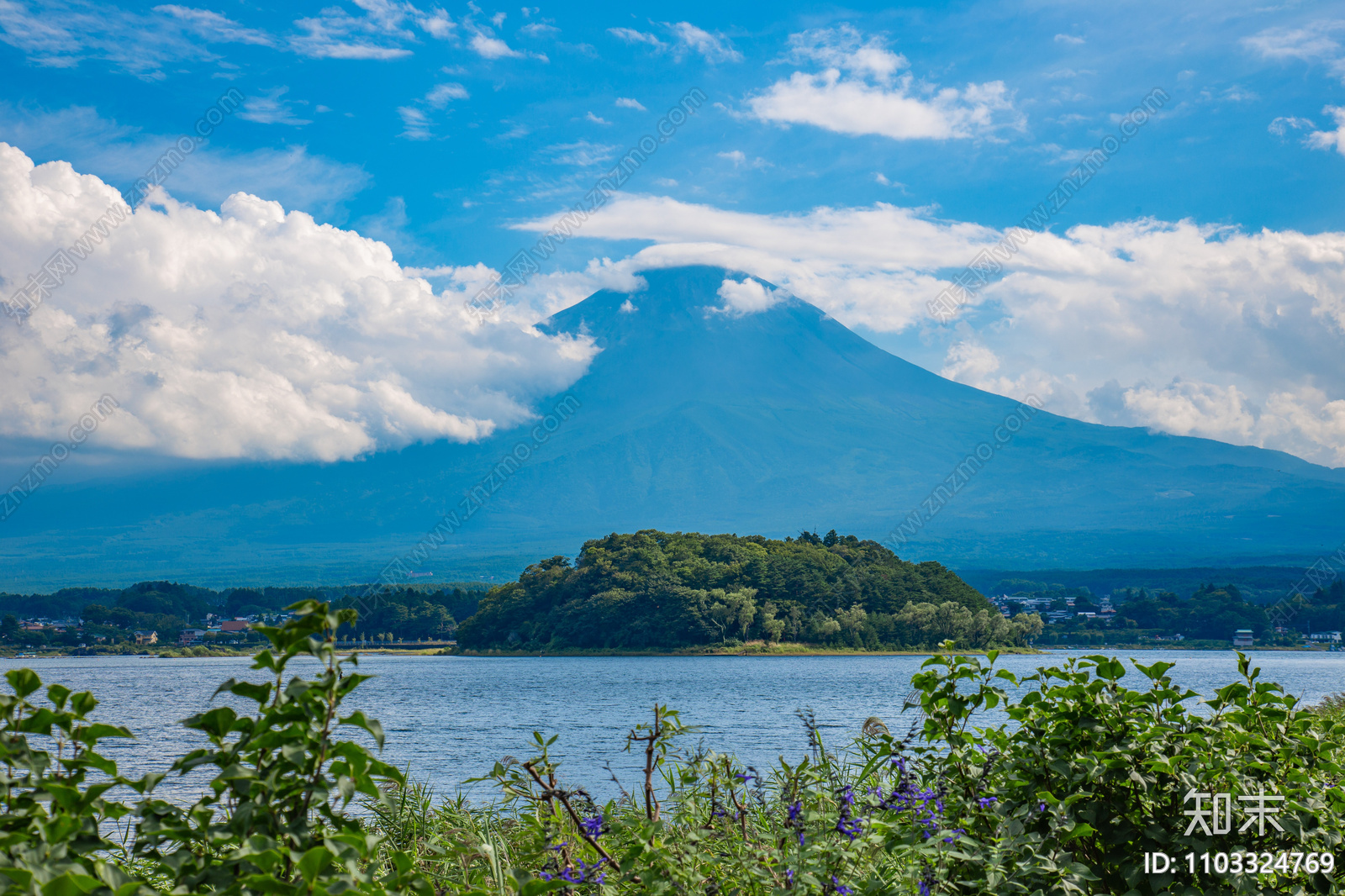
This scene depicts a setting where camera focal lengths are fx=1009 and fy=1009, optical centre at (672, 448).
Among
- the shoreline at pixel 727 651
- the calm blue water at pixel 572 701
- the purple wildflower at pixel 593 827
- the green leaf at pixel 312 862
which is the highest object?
the green leaf at pixel 312 862

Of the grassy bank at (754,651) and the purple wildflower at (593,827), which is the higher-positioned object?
the purple wildflower at (593,827)

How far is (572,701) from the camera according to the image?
127 feet

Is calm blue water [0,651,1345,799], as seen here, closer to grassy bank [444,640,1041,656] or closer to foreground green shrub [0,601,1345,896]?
foreground green shrub [0,601,1345,896]

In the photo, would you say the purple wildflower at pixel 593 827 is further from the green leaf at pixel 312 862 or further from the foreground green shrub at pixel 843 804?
the green leaf at pixel 312 862


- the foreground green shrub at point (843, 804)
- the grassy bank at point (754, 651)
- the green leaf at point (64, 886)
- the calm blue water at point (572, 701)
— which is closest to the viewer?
the green leaf at point (64, 886)

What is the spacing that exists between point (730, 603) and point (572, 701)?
39.7m

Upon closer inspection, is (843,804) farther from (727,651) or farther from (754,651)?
(727,651)

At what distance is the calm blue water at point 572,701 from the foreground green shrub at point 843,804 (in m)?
0.36

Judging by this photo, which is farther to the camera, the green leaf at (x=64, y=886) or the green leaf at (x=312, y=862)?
the green leaf at (x=312, y=862)

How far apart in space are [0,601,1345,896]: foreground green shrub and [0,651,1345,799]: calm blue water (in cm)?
36

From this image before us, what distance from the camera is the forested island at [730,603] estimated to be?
76688mm

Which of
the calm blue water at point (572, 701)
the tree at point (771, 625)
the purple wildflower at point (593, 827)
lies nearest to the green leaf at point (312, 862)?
the calm blue water at point (572, 701)

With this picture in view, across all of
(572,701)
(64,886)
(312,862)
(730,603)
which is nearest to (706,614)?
(730,603)

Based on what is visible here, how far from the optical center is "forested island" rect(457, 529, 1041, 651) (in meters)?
76.7
